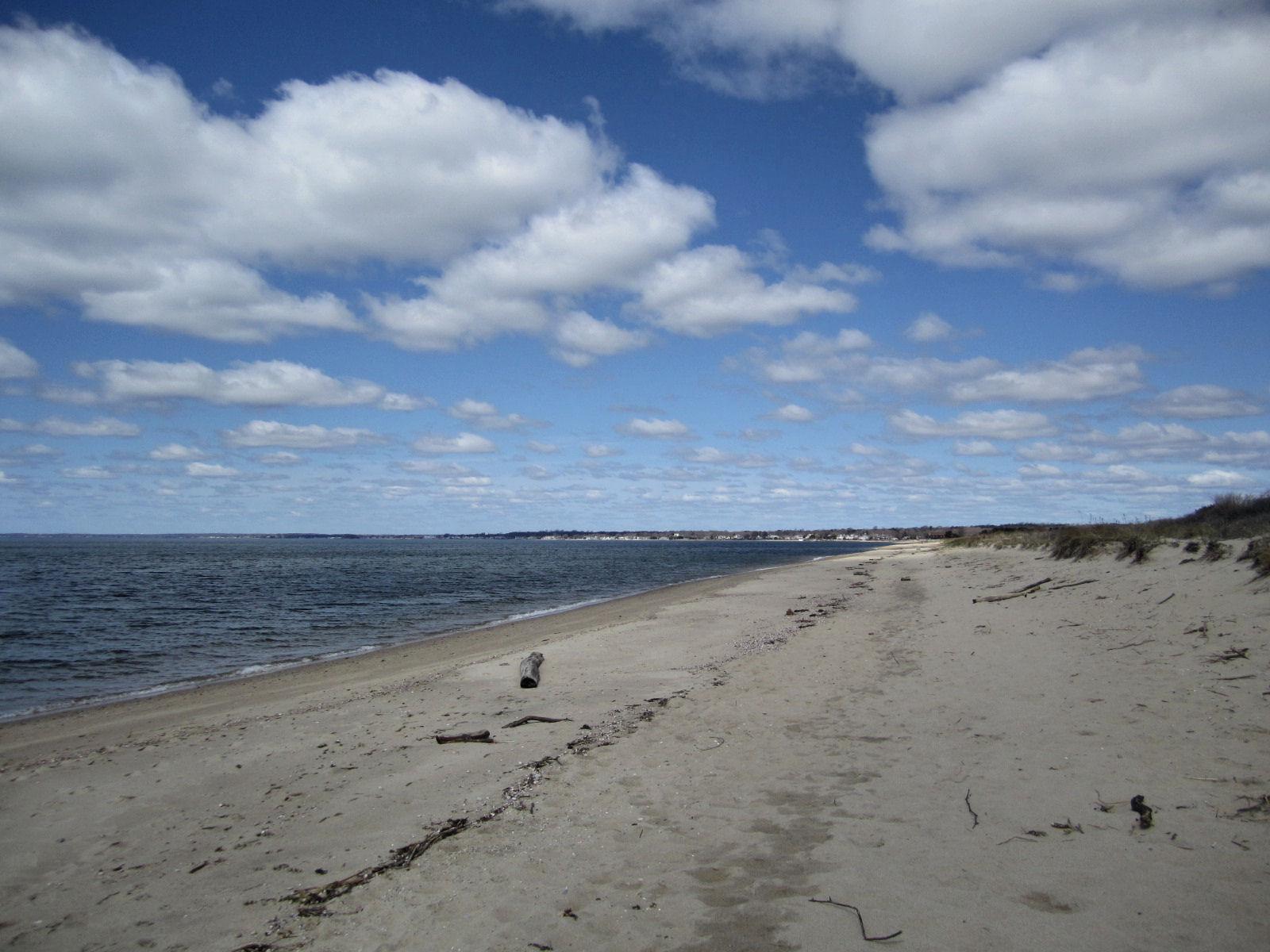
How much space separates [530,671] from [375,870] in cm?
746

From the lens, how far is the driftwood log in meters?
12.4

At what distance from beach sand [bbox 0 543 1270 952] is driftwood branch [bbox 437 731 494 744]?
15 centimetres

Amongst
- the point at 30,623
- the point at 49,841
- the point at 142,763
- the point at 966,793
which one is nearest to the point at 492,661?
the point at 142,763

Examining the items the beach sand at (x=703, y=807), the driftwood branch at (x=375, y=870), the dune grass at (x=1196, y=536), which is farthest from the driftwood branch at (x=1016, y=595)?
the driftwood branch at (x=375, y=870)

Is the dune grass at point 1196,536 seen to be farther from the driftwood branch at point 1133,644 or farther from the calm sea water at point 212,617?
the calm sea water at point 212,617

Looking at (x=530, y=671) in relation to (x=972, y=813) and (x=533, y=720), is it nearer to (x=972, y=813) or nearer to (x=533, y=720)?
(x=533, y=720)

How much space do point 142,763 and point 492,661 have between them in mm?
7116

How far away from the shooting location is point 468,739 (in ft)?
29.2

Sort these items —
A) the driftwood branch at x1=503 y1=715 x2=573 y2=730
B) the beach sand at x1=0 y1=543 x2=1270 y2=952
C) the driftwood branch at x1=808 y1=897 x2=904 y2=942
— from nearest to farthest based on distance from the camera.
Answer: the driftwood branch at x1=808 y1=897 x2=904 y2=942 < the beach sand at x1=0 y1=543 x2=1270 y2=952 < the driftwood branch at x1=503 y1=715 x2=573 y2=730

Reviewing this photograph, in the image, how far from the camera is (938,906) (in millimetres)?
4379

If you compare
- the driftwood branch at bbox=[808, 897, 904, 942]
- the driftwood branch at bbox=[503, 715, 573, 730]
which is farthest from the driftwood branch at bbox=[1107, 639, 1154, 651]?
the driftwood branch at bbox=[808, 897, 904, 942]

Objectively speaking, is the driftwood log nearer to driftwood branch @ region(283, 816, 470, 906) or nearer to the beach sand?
the beach sand

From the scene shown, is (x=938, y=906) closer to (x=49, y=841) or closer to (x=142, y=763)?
(x=49, y=841)

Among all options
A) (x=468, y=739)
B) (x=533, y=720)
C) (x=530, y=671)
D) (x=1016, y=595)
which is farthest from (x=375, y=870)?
(x=1016, y=595)
